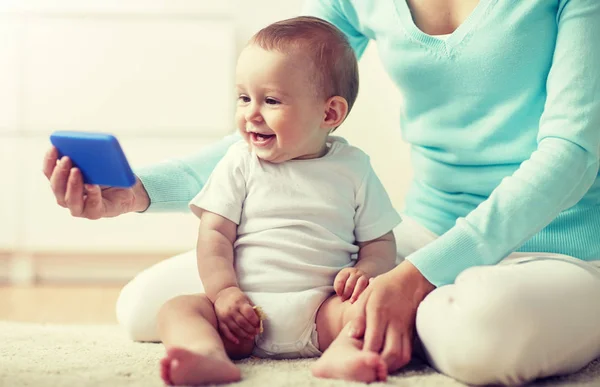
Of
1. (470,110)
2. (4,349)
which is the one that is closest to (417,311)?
(470,110)

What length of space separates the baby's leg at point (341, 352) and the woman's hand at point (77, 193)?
309mm

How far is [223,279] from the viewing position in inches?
40.6

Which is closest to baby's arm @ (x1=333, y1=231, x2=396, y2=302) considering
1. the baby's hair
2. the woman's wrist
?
the baby's hair

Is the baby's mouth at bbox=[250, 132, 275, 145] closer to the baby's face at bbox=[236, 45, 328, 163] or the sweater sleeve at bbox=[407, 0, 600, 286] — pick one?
the baby's face at bbox=[236, 45, 328, 163]

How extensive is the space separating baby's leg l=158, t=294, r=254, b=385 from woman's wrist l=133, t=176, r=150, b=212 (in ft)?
0.57

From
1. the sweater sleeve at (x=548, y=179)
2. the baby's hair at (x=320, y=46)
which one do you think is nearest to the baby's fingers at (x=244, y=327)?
the sweater sleeve at (x=548, y=179)

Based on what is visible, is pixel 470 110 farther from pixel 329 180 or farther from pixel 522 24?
pixel 329 180

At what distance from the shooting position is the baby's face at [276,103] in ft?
3.50

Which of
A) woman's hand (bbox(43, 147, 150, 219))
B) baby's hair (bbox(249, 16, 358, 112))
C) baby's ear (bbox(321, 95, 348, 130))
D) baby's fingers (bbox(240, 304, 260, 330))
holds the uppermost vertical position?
baby's hair (bbox(249, 16, 358, 112))

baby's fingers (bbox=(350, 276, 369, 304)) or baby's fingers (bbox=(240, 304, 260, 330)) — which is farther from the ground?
baby's fingers (bbox=(350, 276, 369, 304))

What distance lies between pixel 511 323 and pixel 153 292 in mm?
548

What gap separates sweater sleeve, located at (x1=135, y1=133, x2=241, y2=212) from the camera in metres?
1.18

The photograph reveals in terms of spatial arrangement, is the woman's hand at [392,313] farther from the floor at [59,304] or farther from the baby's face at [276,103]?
the floor at [59,304]

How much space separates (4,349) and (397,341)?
0.56 meters
